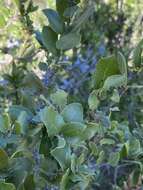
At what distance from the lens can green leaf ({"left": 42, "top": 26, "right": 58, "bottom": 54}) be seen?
3.60 ft

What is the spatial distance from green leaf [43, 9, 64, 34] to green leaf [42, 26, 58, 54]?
0.02 m

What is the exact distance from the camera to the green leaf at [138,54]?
3.24 feet

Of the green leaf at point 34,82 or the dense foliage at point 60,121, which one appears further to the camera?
the green leaf at point 34,82

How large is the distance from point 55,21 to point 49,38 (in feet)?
0.13

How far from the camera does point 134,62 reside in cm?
101

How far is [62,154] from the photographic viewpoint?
0.91 meters

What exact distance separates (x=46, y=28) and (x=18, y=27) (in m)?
0.37

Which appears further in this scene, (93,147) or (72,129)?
(93,147)

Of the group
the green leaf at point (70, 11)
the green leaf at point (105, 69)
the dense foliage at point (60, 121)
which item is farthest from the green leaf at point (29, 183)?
the green leaf at point (70, 11)

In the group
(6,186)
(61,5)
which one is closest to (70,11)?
(61,5)

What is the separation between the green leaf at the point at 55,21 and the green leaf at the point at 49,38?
0.02m

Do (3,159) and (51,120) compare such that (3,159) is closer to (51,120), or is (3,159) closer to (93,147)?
(51,120)

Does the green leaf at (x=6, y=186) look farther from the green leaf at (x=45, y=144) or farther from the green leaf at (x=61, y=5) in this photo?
the green leaf at (x=61, y=5)

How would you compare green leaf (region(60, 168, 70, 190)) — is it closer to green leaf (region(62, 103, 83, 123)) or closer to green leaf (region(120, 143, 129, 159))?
green leaf (region(62, 103, 83, 123))
